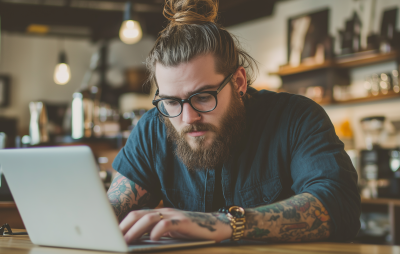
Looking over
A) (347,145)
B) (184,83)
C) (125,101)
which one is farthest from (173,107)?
(125,101)

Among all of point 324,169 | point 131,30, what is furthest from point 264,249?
point 131,30

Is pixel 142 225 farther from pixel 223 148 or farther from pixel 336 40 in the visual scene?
pixel 336 40

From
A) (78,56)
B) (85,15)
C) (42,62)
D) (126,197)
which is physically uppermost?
(85,15)

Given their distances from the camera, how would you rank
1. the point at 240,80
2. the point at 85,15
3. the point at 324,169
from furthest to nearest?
the point at 85,15 → the point at 240,80 → the point at 324,169

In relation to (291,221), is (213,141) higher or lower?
higher

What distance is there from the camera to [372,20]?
13.0 ft

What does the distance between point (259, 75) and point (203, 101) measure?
2041 mm

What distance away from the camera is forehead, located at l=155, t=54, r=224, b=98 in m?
1.18

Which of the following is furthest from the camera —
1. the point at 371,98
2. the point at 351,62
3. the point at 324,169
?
Result: the point at 351,62

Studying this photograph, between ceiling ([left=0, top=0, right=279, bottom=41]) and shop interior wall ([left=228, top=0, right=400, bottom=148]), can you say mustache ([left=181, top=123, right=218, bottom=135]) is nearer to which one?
shop interior wall ([left=228, top=0, right=400, bottom=148])

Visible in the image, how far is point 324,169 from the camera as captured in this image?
3.49ft

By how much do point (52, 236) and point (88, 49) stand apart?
7259 mm

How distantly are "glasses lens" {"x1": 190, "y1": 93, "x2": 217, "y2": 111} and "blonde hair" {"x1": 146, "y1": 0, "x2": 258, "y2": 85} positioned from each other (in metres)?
0.11

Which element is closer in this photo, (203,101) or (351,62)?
(203,101)
